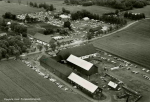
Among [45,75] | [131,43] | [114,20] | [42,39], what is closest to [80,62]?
[45,75]

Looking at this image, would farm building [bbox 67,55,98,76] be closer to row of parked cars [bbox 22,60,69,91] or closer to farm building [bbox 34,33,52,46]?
row of parked cars [bbox 22,60,69,91]

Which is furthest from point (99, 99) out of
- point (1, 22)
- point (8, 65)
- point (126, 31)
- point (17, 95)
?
point (1, 22)

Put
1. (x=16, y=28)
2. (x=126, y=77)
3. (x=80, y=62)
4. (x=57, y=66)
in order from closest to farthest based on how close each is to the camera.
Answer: (x=126, y=77) < (x=57, y=66) < (x=80, y=62) < (x=16, y=28)

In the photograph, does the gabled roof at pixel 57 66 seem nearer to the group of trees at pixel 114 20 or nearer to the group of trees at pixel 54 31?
the group of trees at pixel 54 31

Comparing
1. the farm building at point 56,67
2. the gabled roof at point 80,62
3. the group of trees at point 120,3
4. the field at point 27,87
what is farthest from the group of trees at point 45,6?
the field at point 27,87

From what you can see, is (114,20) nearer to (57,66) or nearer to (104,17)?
(104,17)
